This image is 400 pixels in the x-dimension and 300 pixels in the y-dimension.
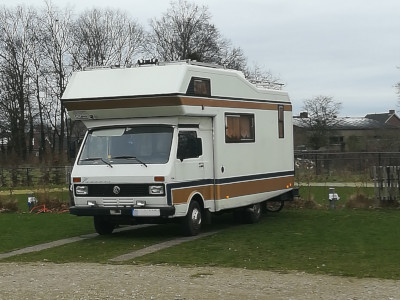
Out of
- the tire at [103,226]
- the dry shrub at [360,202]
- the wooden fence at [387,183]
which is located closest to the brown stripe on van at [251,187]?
the tire at [103,226]

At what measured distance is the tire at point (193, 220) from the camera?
43.3ft

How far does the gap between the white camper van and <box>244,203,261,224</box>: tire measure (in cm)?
110

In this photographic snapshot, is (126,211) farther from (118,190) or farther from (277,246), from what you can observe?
(277,246)

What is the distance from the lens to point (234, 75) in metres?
14.9

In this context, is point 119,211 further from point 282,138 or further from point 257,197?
point 282,138

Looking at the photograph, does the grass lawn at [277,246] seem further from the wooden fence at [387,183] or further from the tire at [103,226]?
the wooden fence at [387,183]

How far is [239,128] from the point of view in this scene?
1500 cm

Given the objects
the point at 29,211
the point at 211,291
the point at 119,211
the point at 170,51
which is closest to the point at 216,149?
the point at 119,211

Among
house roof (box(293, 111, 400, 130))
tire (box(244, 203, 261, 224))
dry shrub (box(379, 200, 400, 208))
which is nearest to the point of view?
tire (box(244, 203, 261, 224))

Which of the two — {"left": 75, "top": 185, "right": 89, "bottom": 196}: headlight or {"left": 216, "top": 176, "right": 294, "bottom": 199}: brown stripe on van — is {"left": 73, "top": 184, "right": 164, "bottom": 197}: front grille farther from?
{"left": 216, "top": 176, "right": 294, "bottom": 199}: brown stripe on van

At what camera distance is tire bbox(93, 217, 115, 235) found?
14.0 metres

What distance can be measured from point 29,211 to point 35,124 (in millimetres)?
35464

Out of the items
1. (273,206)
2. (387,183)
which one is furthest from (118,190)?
(387,183)

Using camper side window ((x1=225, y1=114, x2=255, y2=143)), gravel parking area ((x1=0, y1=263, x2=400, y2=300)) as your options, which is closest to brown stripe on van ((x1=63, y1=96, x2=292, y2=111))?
camper side window ((x1=225, y1=114, x2=255, y2=143))
